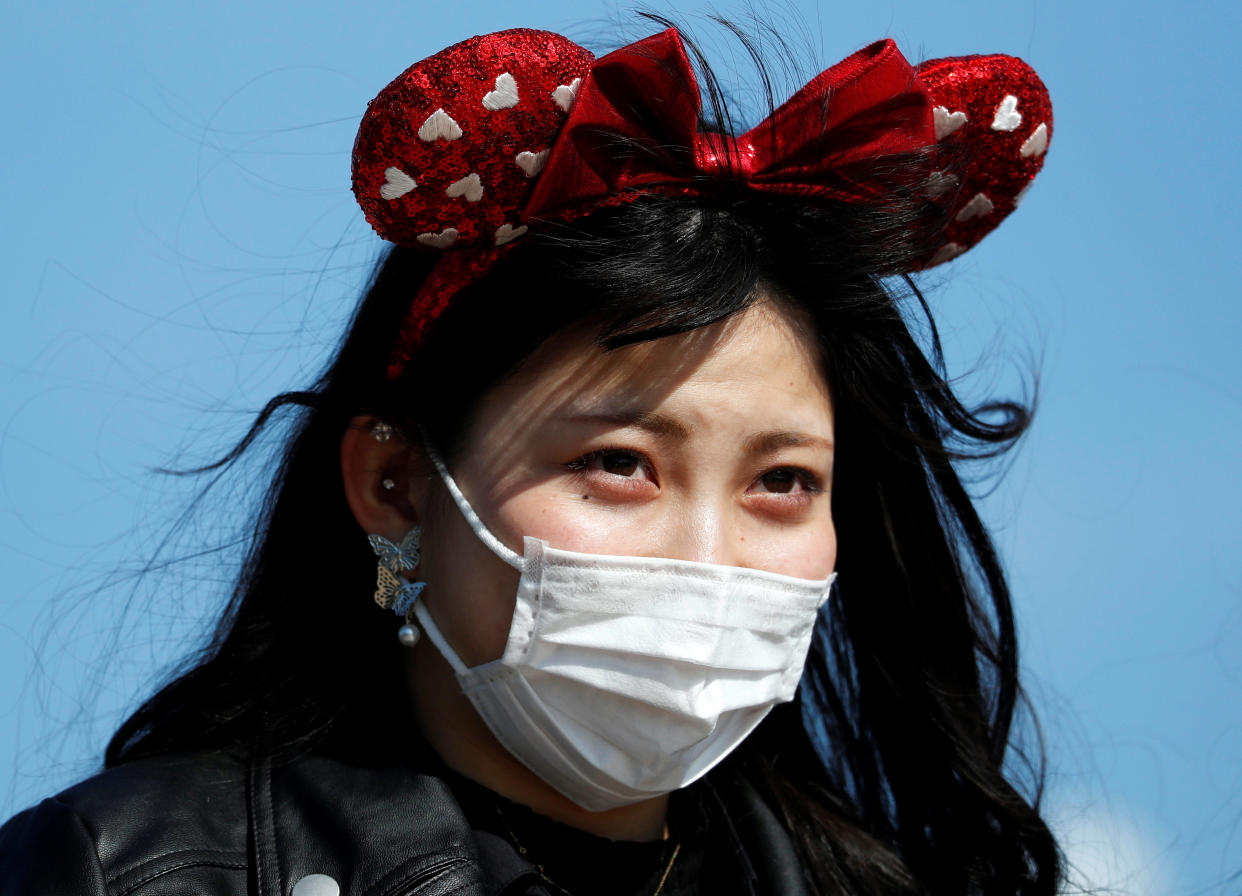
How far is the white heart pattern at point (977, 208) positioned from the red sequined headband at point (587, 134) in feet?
0.30

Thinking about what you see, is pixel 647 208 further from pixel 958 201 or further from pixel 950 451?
pixel 950 451

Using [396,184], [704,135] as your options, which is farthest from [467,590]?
[704,135]

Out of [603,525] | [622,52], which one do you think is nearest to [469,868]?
[603,525]

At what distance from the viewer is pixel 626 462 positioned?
269 centimetres

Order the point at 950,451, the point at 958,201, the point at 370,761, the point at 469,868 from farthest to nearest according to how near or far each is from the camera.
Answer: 1. the point at 950,451
2. the point at 958,201
3. the point at 370,761
4. the point at 469,868

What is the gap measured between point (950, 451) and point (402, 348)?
1306mm

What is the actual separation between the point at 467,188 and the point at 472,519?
Answer: 579mm

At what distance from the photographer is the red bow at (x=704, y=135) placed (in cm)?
263

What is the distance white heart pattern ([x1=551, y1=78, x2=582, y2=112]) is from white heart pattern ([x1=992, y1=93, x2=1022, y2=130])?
869 mm

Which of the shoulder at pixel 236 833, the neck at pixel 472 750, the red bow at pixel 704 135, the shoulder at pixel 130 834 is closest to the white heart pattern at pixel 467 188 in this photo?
the red bow at pixel 704 135

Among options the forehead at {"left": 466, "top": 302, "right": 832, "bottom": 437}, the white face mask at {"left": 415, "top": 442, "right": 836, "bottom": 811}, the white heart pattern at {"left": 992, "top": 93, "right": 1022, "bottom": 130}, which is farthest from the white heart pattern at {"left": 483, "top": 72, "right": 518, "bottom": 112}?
the white heart pattern at {"left": 992, "top": 93, "right": 1022, "bottom": 130}

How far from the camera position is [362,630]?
308 centimetres

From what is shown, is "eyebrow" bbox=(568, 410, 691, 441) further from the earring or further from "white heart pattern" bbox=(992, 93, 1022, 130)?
"white heart pattern" bbox=(992, 93, 1022, 130)

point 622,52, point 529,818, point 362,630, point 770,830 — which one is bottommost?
point 770,830
